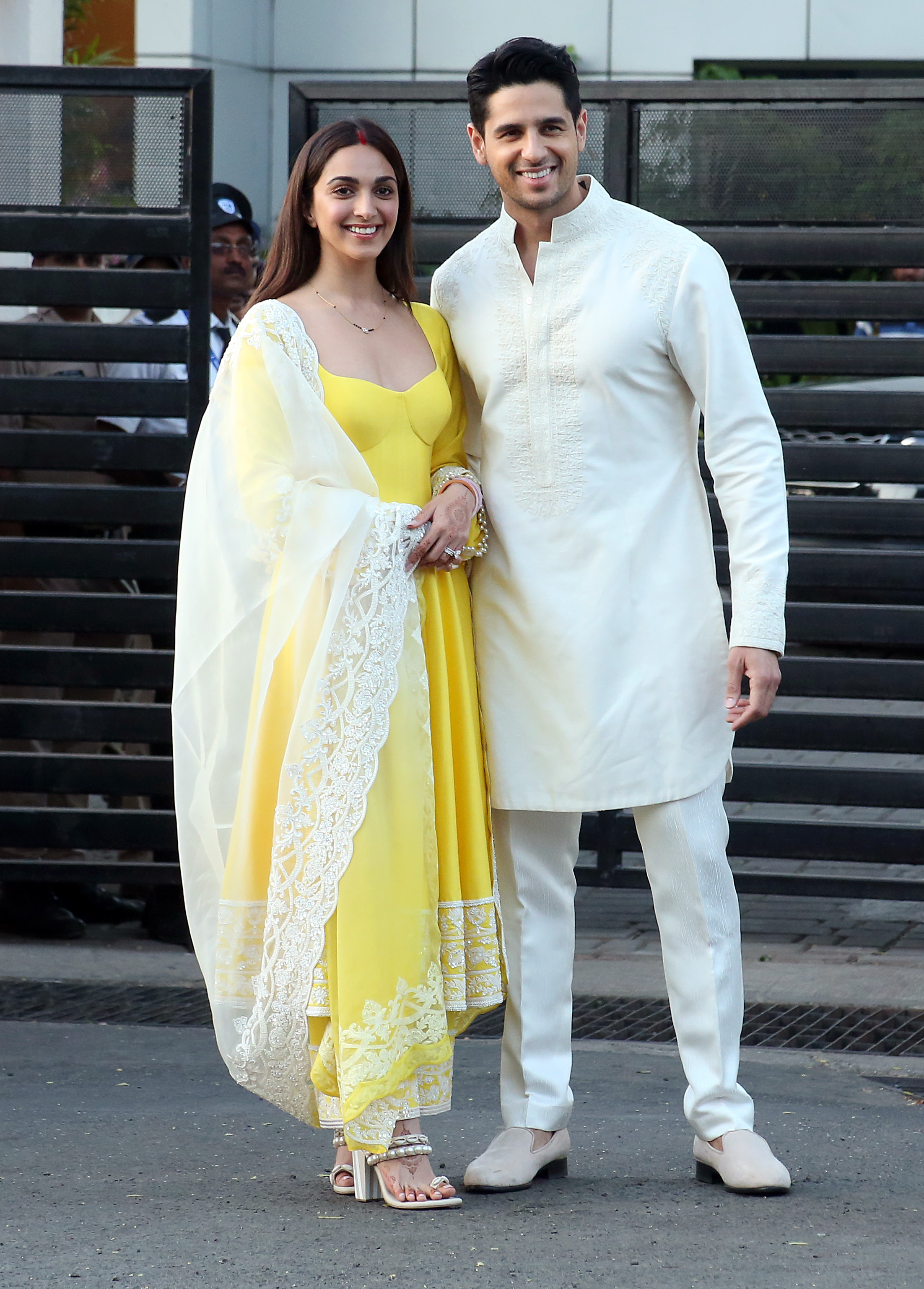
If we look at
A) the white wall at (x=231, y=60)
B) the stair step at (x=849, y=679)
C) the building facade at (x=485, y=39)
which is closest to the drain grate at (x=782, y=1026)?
the stair step at (x=849, y=679)

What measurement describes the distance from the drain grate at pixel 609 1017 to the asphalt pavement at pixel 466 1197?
15 cm

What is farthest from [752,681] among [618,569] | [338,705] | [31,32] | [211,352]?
[31,32]

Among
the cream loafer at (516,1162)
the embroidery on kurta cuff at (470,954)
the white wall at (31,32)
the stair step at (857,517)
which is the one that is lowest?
the cream loafer at (516,1162)

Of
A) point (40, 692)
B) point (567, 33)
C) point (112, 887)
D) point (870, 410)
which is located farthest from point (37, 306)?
point (567, 33)

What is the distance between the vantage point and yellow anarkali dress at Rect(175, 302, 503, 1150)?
3.15 metres

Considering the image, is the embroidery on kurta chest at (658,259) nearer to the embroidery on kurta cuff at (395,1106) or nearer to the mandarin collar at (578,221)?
the mandarin collar at (578,221)

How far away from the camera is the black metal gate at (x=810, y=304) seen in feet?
17.3

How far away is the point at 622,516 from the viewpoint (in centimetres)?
331

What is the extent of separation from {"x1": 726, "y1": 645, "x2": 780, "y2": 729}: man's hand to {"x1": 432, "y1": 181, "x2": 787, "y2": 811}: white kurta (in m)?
0.03

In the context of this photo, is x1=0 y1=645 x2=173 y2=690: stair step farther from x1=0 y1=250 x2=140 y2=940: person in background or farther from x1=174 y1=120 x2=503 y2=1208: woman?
x1=174 y1=120 x2=503 y2=1208: woman

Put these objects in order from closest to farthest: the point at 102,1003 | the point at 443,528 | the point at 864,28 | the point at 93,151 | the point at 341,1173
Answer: the point at 443,528
the point at 341,1173
the point at 102,1003
the point at 93,151
the point at 864,28

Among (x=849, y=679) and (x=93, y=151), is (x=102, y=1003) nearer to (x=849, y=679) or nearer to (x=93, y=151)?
(x=849, y=679)

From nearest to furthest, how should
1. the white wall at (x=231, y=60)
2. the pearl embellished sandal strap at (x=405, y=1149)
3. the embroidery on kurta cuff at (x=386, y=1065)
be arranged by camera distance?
the embroidery on kurta cuff at (x=386, y=1065)
the pearl embellished sandal strap at (x=405, y=1149)
the white wall at (x=231, y=60)

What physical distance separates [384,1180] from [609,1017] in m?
1.66
